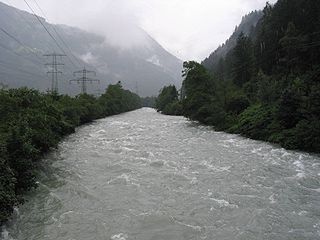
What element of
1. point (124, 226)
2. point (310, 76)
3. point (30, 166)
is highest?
point (310, 76)

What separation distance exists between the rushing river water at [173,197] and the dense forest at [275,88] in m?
6.41

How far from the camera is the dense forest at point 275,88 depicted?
37.4 metres

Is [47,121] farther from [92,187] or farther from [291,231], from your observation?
[291,231]

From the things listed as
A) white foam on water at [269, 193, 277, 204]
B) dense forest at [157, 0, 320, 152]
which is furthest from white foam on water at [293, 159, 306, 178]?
dense forest at [157, 0, 320, 152]

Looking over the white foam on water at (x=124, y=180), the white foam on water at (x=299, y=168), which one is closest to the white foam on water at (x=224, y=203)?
the white foam on water at (x=124, y=180)

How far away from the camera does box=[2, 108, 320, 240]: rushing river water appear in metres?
15.4

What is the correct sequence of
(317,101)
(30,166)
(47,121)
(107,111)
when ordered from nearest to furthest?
(30,166)
(47,121)
(317,101)
(107,111)

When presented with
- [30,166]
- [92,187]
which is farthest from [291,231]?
[30,166]

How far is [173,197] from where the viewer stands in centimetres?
1962

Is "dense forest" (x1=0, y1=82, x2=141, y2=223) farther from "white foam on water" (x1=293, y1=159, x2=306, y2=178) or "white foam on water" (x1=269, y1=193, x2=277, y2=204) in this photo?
"white foam on water" (x1=293, y1=159, x2=306, y2=178)

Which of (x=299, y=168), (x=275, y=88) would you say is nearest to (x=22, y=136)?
(x=299, y=168)

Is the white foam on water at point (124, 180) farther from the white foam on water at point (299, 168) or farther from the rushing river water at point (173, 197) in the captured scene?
the white foam on water at point (299, 168)

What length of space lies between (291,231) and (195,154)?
56.7 ft

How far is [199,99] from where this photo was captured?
209 feet
